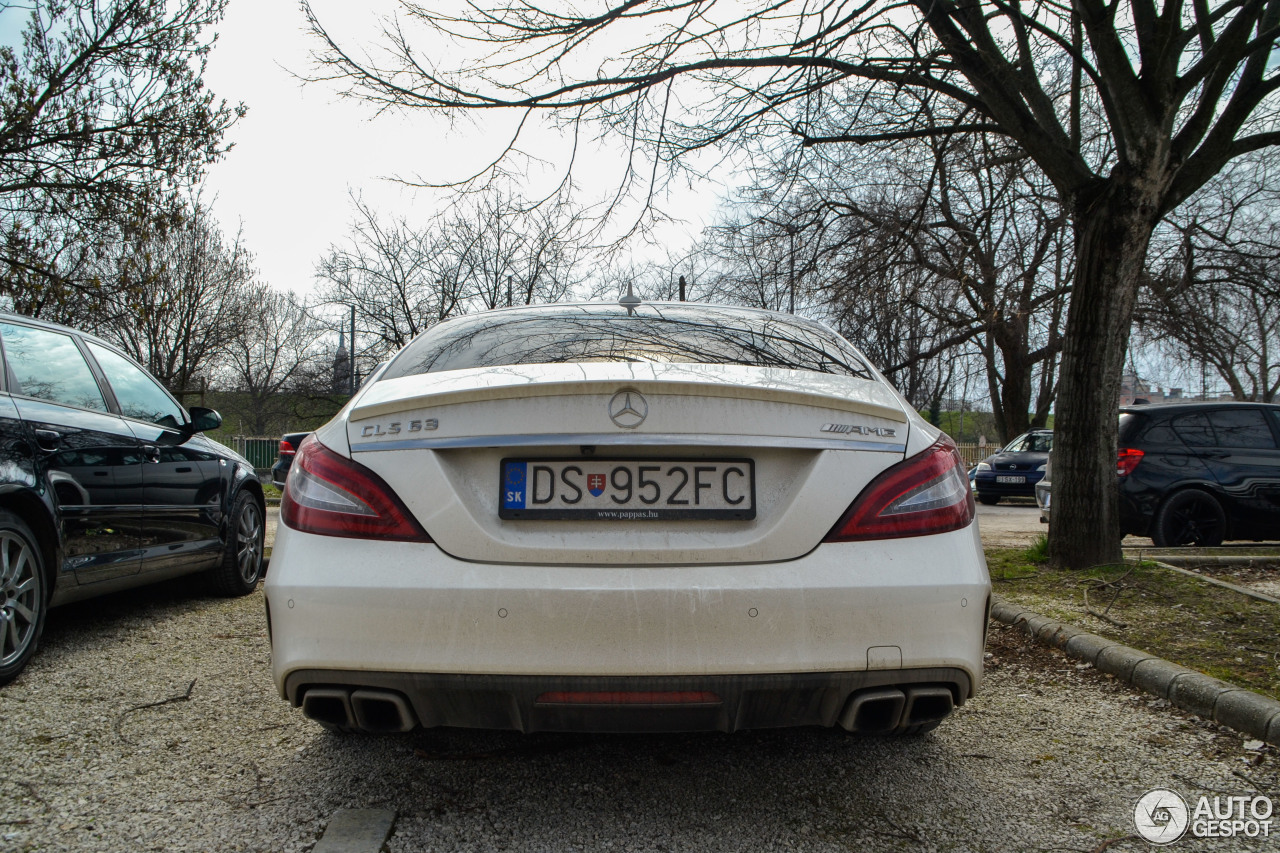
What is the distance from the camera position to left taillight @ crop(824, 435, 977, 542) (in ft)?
7.04

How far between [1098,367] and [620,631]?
5376 millimetres

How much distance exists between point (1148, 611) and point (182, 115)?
13327 millimetres

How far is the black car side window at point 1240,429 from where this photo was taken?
8.69 m

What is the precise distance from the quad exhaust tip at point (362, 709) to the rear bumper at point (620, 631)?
0.02 meters

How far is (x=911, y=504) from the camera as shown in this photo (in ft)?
7.20

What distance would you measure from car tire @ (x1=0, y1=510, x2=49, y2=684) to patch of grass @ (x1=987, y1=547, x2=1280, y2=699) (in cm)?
475

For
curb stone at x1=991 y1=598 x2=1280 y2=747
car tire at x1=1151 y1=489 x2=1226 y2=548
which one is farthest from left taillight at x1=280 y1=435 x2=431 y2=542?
car tire at x1=1151 y1=489 x2=1226 y2=548

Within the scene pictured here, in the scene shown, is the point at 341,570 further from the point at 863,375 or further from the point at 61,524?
the point at 61,524

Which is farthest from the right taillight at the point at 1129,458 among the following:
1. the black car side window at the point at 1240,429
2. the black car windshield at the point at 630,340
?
the black car windshield at the point at 630,340

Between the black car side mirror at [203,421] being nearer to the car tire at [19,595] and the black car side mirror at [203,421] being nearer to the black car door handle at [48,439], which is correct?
Answer: the black car door handle at [48,439]

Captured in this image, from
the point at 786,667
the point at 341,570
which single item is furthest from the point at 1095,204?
the point at 341,570

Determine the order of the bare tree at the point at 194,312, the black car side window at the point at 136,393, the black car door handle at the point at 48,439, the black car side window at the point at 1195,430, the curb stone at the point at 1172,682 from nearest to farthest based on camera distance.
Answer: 1. the curb stone at the point at 1172,682
2. the black car door handle at the point at 48,439
3. the black car side window at the point at 136,393
4. the black car side window at the point at 1195,430
5. the bare tree at the point at 194,312

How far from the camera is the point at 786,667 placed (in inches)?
80.2

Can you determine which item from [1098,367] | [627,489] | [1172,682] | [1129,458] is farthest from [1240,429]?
[627,489]
